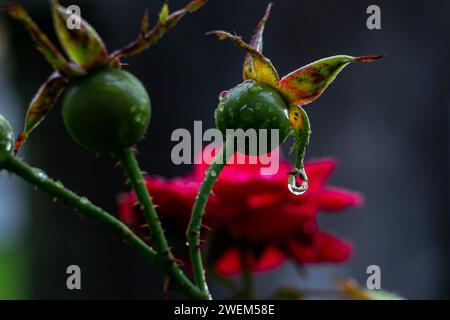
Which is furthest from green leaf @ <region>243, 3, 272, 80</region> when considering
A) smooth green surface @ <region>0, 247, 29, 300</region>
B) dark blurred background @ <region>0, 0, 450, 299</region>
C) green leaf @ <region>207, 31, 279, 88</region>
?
smooth green surface @ <region>0, 247, 29, 300</region>

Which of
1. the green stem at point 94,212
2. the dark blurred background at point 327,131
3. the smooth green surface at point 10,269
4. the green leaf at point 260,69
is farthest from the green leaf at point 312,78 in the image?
the smooth green surface at point 10,269

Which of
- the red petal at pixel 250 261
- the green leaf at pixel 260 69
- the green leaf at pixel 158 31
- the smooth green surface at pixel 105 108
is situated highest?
the green leaf at pixel 158 31

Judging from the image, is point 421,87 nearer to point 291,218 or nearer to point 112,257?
point 112,257

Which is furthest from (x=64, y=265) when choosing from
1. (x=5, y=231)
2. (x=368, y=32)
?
(x=5, y=231)

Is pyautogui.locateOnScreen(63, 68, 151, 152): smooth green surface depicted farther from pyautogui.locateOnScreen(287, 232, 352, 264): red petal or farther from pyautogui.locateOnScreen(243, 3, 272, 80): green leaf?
pyautogui.locateOnScreen(287, 232, 352, 264): red petal

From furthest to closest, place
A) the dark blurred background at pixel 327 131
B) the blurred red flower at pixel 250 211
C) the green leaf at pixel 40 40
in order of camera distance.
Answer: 1. the dark blurred background at pixel 327 131
2. the blurred red flower at pixel 250 211
3. the green leaf at pixel 40 40

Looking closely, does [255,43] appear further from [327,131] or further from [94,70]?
[327,131]

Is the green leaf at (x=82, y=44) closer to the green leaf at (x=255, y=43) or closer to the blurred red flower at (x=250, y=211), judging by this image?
the green leaf at (x=255, y=43)
